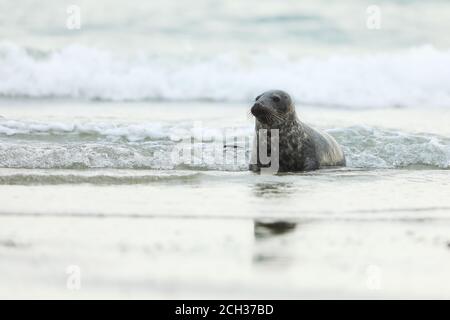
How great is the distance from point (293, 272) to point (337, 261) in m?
0.34

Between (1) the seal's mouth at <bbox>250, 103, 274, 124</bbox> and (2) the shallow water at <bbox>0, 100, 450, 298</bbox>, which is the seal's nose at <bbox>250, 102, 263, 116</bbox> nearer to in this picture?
(1) the seal's mouth at <bbox>250, 103, 274, 124</bbox>

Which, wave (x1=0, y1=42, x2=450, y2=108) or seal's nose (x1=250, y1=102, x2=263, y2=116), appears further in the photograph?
wave (x1=0, y1=42, x2=450, y2=108)

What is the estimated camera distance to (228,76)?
1947cm

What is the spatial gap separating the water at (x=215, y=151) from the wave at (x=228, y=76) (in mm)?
54

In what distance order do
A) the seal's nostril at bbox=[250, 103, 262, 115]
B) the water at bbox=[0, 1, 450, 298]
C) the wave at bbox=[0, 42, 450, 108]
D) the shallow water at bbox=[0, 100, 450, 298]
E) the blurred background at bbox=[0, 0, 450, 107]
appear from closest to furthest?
the shallow water at bbox=[0, 100, 450, 298]
the water at bbox=[0, 1, 450, 298]
the seal's nostril at bbox=[250, 103, 262, 115]
the wave at bbox=[0, 42, 450, 108]
the blurred background at bbox=[0, 0, 450, 107]

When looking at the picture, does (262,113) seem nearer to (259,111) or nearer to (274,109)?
(259,111)

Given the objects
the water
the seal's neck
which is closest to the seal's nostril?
the seal's neck

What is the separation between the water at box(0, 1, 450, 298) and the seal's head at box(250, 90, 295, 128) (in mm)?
597

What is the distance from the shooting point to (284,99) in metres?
8.83

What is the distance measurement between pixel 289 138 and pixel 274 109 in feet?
1.14

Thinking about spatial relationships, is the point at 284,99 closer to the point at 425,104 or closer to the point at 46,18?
the point at 425,104

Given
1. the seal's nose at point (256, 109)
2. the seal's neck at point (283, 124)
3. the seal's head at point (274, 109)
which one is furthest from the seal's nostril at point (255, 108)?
the seal's neck at point (283, 124)

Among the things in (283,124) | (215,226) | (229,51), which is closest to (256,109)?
(283,124)

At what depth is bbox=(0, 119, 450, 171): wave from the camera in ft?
27.8
